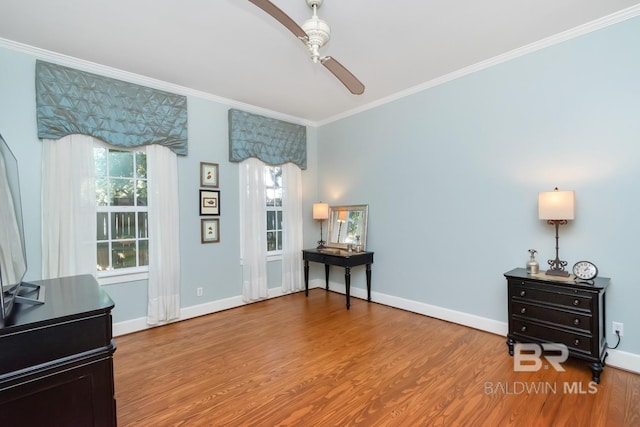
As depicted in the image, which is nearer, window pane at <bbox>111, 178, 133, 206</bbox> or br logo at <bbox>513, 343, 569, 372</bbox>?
br logo at <bbox>513, 343, 569, 372</bbox>

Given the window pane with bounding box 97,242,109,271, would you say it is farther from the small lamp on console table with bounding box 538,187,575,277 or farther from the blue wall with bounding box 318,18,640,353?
the small lamp on console table with bounding box 538,187,575,277

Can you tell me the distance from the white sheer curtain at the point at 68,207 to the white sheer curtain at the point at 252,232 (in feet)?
5.41

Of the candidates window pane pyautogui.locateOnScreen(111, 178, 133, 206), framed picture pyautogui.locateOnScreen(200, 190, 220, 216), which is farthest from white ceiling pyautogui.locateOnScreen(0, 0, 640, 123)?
framed picture pyautogui.locateOnScreen(200, 190, 220, 216)

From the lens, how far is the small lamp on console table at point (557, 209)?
2418 mm

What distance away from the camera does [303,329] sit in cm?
329

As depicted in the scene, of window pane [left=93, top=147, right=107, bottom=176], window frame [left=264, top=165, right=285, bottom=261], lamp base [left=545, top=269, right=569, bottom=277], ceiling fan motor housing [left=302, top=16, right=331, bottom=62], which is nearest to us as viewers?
ceiling fan motor housing [left=302, top=16, right=331, bottom=62]

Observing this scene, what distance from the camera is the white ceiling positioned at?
7.30ft

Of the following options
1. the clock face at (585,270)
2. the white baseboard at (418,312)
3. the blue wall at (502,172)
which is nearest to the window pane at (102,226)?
the white baseboard at (418,312)

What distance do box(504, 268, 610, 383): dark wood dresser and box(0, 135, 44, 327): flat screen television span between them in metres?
3.24

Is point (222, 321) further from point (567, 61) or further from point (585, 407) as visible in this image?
point (567, 61)

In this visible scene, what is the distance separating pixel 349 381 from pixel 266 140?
3.24 m

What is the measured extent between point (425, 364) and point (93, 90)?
3930 mm

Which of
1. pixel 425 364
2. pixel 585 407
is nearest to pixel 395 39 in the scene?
pixel 425 364

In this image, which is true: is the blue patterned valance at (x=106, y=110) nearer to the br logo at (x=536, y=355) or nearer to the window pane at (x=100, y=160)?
the window pane at (x=100, y=160)
